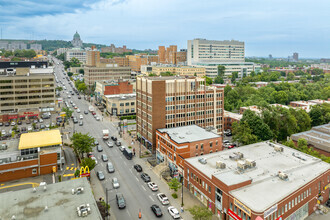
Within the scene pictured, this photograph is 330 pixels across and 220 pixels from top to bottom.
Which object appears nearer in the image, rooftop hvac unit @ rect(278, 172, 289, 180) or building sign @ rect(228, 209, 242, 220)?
building sign @ rect(228, 209, 242, 220)

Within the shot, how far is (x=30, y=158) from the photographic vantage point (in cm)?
5744

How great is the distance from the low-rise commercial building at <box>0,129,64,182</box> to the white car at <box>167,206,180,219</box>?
30412 mm

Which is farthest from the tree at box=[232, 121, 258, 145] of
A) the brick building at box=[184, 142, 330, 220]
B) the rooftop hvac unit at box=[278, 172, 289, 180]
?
the rooftop hvac unit at box=[278, 172, 289, 180]

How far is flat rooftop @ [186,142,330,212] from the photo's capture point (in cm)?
3794

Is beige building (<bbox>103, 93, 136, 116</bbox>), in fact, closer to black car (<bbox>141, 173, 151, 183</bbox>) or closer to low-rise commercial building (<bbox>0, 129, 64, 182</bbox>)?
low-rise commercial building (<bbox>0, 129, 64, 182</bbox>)

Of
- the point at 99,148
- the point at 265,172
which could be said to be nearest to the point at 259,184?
the point at 265,172

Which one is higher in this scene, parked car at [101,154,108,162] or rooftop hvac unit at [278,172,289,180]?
rooftop hvac unit at [278,172,289,180]

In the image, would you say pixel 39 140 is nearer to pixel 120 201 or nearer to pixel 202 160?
pixel 120 201

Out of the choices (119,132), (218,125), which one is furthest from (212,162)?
(119,132)

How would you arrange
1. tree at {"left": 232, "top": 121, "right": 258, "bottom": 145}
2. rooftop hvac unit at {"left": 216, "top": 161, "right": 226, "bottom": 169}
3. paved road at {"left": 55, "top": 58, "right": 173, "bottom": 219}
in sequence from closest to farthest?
paved road at {"left": 55, "top": 58, "right": 173, "bottom": 219}
rooftop hvac unit at {"left": 216, "top": 161, "right": 226, "bottom": 169}
tree at {"left": 232, "top": 121, "right": 258, "bottom": 145}

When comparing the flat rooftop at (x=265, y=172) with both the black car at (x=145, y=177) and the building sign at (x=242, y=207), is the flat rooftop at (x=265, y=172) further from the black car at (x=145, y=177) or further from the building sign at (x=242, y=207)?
the black car at (x=145, y=177)

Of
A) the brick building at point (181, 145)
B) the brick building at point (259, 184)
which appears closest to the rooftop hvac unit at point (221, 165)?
the brick building at point (259, 184)

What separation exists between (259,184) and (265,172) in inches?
207

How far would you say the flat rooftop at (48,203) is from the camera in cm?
3294
